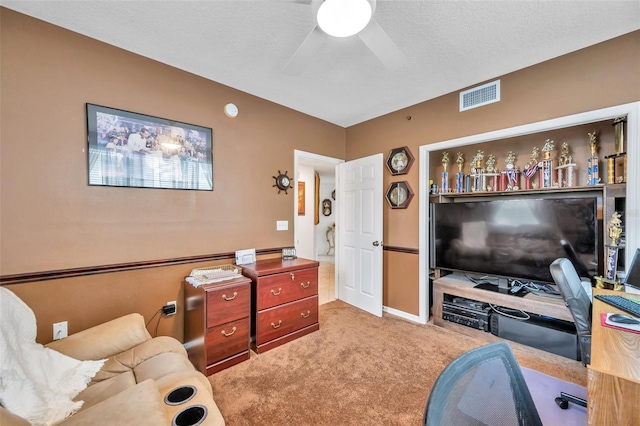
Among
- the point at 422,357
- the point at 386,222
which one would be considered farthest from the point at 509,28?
the point at 422,357

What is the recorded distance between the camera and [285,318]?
99.6 inches

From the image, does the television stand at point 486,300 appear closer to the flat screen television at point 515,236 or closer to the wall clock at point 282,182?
the flat screen television at point 515,236

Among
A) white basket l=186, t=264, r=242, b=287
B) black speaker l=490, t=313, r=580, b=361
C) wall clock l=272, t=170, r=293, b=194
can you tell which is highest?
wall clock l=272, t=170, r=293, b=194

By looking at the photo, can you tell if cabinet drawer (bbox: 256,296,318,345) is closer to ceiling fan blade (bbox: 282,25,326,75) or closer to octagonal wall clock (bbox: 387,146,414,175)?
octagonal wall clock (bbox: 387,146,414,175)

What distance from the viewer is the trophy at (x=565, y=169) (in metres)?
2.32

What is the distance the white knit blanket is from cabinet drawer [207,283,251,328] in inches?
28.3

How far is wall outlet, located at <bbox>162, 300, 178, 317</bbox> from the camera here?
88.9 inches

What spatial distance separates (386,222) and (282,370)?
2147 millimetres

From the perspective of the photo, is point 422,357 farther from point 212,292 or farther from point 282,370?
point 212,292

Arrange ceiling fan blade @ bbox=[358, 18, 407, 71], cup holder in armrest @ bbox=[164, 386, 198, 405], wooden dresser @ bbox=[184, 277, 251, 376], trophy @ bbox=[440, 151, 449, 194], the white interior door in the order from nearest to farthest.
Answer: cup holder in armrest @ bbox=[164, 386, 198, 405]
ceiling fan blade @ bbox=[358, 18, 407, 71]
wooden dresser @ bbox=[184, 277, 251, 376]
trophy @ bbox=[440, 151, 449, 194]
the white interior door

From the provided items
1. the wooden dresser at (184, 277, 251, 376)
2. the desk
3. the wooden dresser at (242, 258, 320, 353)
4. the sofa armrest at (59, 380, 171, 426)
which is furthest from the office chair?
the wooden dresser at (184, 277, 251, 376)

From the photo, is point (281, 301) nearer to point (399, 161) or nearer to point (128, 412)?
point (128, 412)

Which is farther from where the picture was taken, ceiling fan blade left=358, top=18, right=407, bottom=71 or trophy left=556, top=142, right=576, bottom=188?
trophy left=556, top=142, right=576, bottom=188

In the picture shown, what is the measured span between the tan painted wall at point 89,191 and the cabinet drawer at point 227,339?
0.56 m
